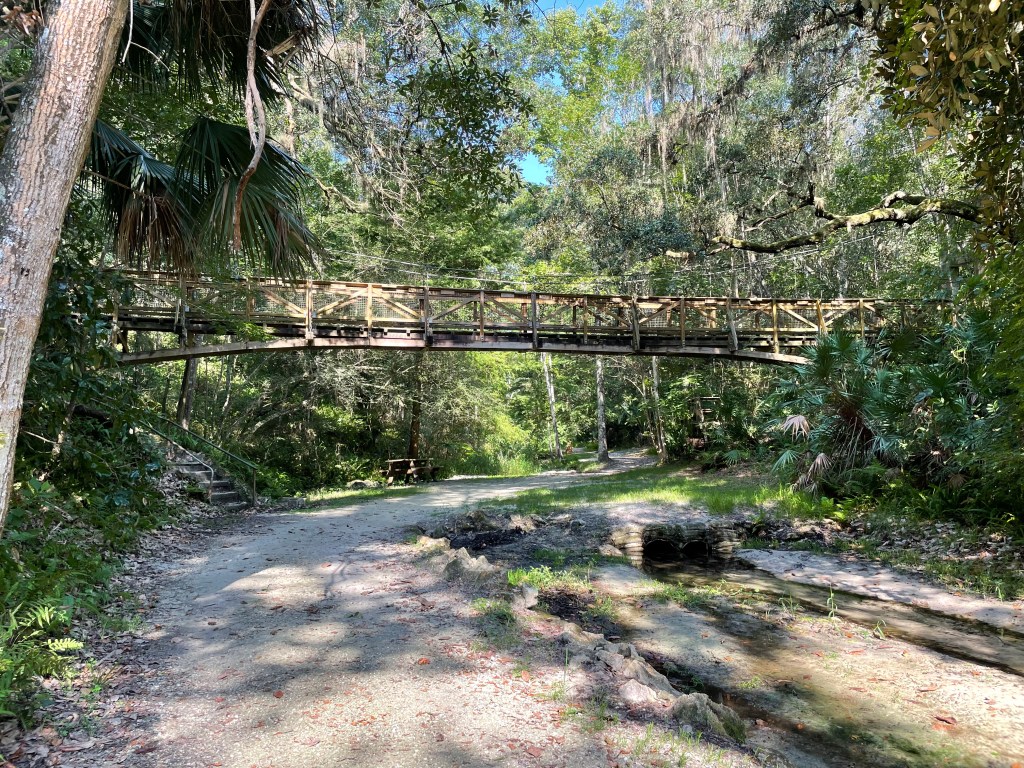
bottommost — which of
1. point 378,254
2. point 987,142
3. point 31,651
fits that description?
point 31,651

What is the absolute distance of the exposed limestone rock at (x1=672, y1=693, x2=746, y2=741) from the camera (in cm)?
309

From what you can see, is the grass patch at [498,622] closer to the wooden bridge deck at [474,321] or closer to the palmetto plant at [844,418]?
the palmetto plant at [844,418]

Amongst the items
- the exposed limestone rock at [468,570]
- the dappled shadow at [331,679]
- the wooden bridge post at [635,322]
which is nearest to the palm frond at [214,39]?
the dappled shadow at [331,679]

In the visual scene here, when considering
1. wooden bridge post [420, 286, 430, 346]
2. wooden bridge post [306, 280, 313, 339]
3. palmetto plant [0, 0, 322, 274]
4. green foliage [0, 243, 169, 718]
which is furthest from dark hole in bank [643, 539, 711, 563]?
wooden bridge post [306, 280, 313, 339]

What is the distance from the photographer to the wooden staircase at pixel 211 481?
1028 cm

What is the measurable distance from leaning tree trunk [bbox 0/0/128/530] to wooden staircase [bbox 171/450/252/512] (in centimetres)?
834

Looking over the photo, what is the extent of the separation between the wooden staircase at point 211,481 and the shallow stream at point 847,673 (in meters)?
7.76

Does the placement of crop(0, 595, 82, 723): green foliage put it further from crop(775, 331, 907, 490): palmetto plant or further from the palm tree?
crop(775, 331, 907, 490): palmetto plant

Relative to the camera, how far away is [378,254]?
19.1m

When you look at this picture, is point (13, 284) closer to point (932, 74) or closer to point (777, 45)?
point (932, 74)

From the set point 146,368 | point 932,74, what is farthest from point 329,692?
point 146,368

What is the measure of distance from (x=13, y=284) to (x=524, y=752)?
3104 mm

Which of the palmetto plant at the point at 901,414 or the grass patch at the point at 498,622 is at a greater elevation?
the palmetto plant at the point at 901,414

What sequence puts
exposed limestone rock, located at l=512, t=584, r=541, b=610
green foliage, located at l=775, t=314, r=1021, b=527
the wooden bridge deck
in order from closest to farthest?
exposed limestone rock, located at l=512, t=584, r=541, b=610 → green foliage, located at l=775, t=314, r=1021, b=527 → the wooden bridge deck
